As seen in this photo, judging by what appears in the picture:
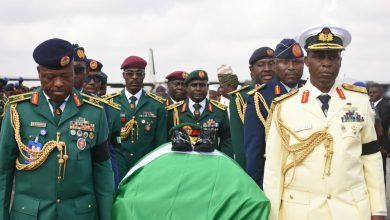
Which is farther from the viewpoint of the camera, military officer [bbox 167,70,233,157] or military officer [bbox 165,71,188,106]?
military officer [bbox 165,71,188,106]

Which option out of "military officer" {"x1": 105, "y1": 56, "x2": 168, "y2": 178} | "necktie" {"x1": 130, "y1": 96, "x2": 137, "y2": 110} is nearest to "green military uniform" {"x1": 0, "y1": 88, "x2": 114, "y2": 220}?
"military officer" {"x1": 105, "y1": 56, "x2": 168, "y2": 178}

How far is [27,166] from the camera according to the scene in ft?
11.4

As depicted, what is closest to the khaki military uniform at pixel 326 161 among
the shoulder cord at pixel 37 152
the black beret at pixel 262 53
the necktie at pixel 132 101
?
the shoulder cord at pixel 37 152

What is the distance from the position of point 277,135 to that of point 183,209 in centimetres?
80

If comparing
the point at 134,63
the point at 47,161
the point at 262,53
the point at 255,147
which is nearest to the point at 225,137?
the point at 262,53

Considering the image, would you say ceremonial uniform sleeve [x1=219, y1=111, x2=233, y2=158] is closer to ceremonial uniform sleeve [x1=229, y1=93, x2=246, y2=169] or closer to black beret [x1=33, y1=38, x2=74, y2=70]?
ceremonial uniform sleeve [x1=229, y1=93, x2=246, y2=169]

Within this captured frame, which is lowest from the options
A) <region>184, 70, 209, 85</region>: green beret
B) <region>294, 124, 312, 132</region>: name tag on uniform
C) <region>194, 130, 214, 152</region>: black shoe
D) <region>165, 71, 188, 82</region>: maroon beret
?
<region>194, 130, 214, 152</region>: black shoe

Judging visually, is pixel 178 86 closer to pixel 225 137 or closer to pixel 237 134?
pixel 225 137

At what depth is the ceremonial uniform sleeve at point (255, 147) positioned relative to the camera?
4332mm

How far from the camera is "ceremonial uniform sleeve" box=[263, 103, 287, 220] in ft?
11.6

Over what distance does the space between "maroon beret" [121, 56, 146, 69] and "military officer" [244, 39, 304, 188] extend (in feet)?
8.49

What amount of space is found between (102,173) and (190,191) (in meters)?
0.69

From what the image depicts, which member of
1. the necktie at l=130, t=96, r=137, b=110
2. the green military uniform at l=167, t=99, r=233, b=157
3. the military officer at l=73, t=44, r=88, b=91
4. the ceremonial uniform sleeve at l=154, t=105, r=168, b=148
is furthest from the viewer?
the green military uniform at l=167, t=99, r=233, b=157

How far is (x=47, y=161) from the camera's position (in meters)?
3.49
